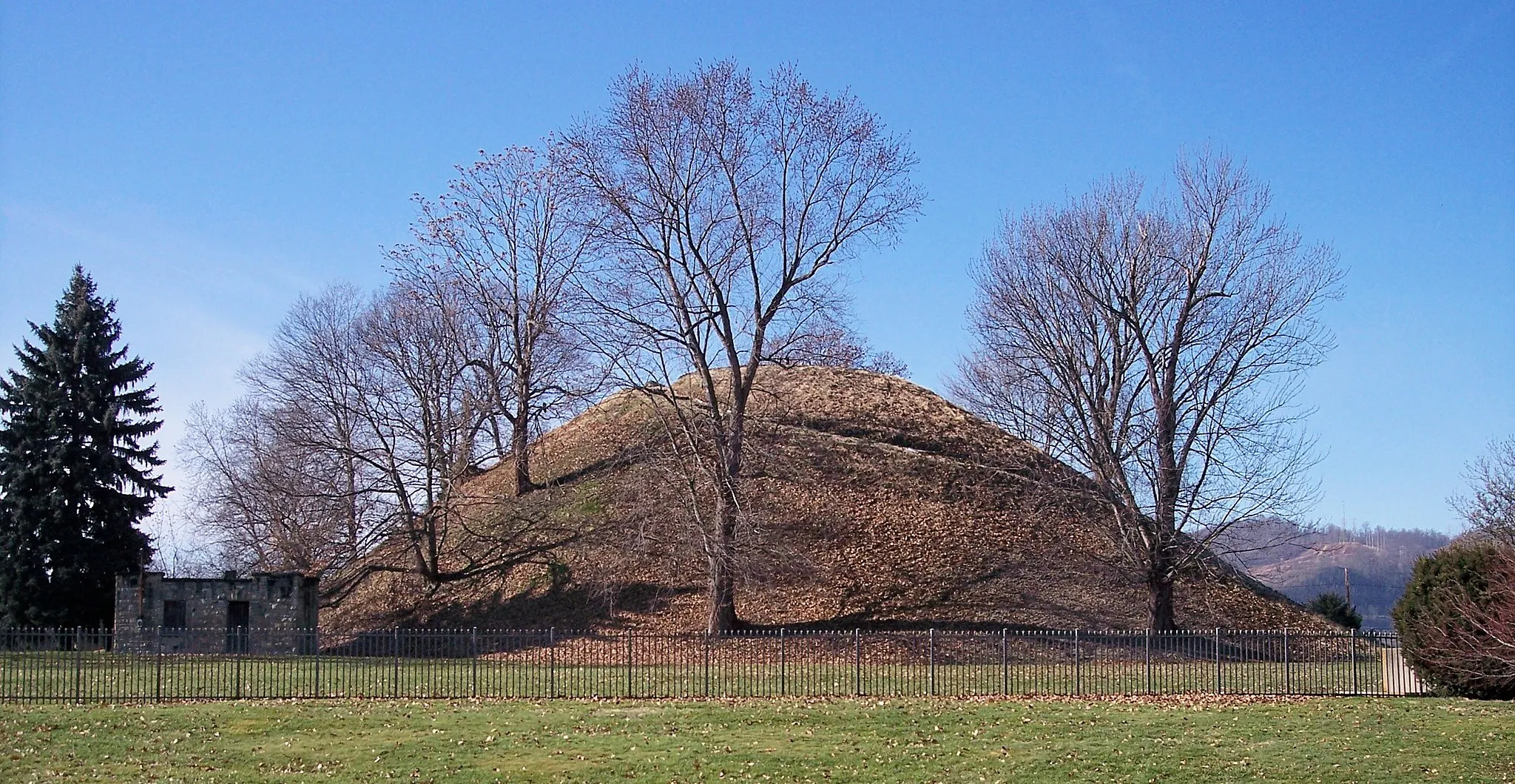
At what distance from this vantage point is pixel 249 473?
4081cm

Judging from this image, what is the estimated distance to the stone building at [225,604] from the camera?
30672 millimetres

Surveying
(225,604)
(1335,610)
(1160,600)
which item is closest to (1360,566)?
(1335,610)

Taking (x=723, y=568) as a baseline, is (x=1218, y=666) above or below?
below

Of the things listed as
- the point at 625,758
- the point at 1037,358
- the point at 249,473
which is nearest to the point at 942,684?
the point at 625,758

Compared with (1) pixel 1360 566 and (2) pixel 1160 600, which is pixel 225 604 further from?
(1) pixel 1360 566

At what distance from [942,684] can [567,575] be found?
48.5 ft

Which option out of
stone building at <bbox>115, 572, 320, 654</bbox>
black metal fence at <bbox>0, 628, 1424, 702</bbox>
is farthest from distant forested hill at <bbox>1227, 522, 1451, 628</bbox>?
stone building at <bbox>115, 572, 320, 654</bbox>

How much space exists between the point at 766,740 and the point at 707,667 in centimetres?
545

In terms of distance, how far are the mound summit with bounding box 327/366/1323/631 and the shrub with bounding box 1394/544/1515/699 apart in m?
9.70

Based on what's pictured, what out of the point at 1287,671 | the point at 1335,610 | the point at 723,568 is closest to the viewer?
the point at 1287,671

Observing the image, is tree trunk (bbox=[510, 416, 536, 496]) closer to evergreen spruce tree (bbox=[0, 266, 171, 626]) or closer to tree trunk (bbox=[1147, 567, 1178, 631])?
evergreen spruce tree (bbox=[0, 266, 171, 626])

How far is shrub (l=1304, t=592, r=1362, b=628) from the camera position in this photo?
126ft

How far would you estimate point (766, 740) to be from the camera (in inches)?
674

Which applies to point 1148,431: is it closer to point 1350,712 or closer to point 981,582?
point 981,582
